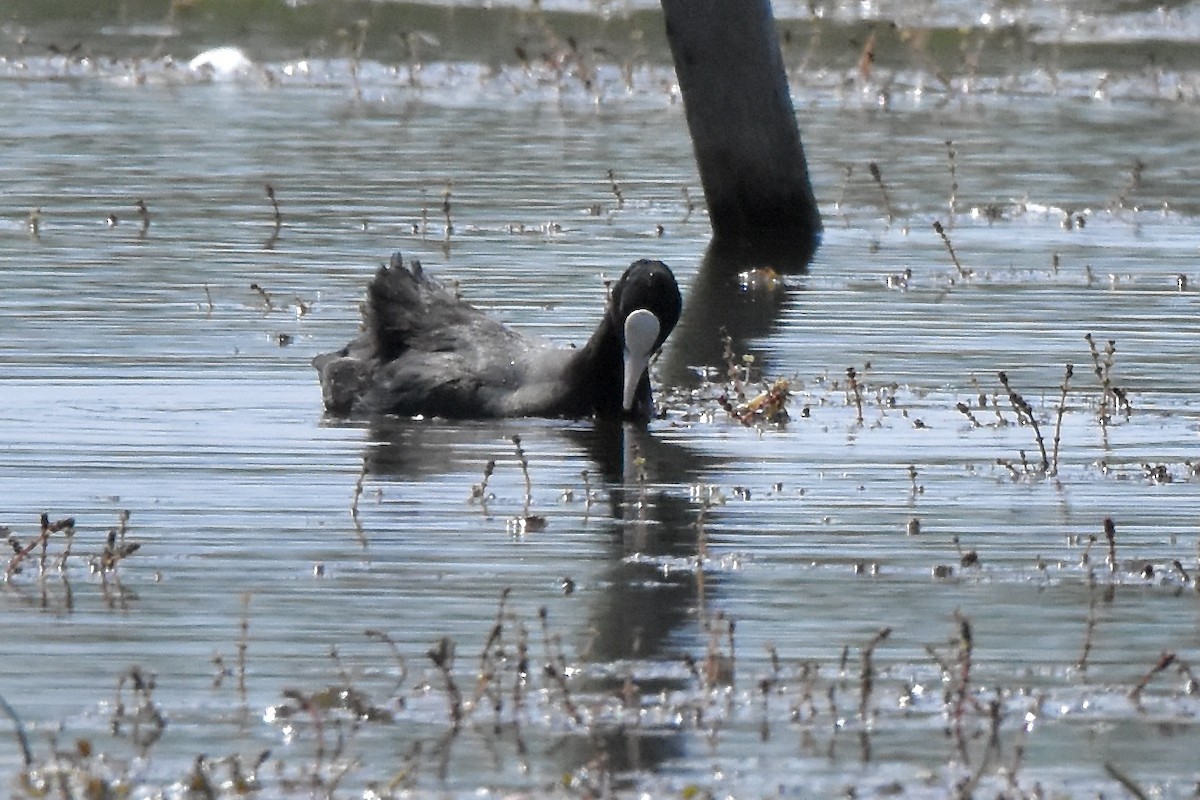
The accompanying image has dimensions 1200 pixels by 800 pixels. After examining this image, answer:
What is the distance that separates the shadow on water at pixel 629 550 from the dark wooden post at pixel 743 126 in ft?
21.6

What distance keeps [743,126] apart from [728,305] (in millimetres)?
2898

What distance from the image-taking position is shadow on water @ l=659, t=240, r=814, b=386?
15.1 meters

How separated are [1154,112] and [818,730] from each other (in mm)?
22501

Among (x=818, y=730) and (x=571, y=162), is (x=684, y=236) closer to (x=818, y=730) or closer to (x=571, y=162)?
(x=571, y=162)

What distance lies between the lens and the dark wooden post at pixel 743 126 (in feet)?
62.4

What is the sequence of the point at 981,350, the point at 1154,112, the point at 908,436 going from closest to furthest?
the point at 908,436 < the point at 981,350 < the point at 1154,112

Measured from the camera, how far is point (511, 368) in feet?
43.7

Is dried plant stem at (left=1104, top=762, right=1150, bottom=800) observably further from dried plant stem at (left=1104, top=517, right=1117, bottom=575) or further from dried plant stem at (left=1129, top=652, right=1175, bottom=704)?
dried plant stem at (left=1104, top=517, right=1117, bottom=575)

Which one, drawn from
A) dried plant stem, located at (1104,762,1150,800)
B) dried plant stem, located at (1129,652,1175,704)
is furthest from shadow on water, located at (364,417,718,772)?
dried plant stem, located at (1129,652,1175,704)

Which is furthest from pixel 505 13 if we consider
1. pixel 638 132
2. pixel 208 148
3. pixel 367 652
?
pixel 367 652

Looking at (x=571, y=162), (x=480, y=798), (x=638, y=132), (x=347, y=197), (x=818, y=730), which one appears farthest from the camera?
(x=638, y=132)

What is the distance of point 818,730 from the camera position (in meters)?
7.41

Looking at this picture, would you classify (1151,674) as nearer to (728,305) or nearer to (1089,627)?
(1089,627)

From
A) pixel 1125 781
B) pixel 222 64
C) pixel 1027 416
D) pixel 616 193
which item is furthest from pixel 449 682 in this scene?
pixel 222 64
